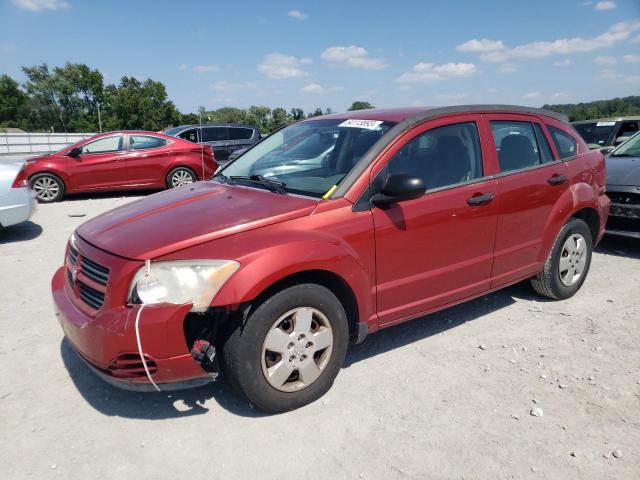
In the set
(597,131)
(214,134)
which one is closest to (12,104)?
(214,134)

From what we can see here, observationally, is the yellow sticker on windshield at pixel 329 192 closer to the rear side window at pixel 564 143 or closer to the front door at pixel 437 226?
the front door at pixel 437 226

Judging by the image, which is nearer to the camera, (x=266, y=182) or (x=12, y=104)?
(x=266, y=182)

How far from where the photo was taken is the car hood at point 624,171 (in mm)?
6141

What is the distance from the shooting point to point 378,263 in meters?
3.23

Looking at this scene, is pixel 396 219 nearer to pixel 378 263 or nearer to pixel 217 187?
pixel 378 263

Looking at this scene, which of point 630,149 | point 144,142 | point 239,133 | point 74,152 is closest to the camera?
point 630,149

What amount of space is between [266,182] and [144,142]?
8661 millimetres

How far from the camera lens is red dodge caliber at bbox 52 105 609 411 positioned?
105 inches

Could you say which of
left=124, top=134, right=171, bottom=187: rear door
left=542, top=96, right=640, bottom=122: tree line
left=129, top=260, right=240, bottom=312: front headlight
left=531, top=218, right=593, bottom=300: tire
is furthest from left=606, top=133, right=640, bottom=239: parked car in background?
left=542, top=96, right=640, bottom=122: tree line

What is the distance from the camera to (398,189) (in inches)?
121

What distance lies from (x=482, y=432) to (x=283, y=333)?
1230 mm

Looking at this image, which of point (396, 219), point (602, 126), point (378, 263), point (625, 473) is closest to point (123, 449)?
point (378, 263)

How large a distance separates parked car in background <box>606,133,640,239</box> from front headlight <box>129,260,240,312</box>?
5370 mm

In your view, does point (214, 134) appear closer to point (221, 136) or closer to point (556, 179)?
point (221, 136)
